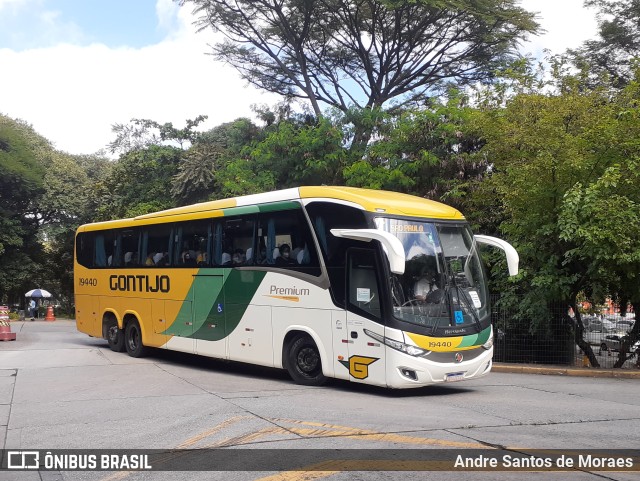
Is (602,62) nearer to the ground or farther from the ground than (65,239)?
farther from the ground

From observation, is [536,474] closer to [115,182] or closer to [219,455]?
[219,455]

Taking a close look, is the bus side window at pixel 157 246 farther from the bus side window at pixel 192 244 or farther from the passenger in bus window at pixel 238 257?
the passenger in bus window at pixel 238 257

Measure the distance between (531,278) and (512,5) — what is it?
15.9m

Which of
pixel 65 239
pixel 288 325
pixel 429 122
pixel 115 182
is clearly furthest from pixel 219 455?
pixel 65 239

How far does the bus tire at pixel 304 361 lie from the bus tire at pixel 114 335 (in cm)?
700

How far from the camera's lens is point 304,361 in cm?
1253

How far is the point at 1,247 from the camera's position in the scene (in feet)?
139

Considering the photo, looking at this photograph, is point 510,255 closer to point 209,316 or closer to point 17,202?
point 209,316

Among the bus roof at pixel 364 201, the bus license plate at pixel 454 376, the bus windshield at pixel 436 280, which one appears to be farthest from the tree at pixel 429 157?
the bus license plate at pixel 454 376

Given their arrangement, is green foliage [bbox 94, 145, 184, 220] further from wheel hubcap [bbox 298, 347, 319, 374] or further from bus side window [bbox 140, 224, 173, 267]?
wheel hubcap [bbox 298, 347, 319, 374]

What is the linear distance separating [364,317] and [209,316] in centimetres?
456

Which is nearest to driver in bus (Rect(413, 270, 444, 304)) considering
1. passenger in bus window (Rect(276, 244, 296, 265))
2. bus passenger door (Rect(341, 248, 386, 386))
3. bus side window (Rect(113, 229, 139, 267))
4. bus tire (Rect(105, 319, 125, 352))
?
bus passenger door (Rect(341, 248, 386, 386))

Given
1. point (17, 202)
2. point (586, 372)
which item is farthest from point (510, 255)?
point (17, 202)

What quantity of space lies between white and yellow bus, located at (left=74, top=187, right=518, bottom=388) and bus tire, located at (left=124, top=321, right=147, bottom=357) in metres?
1.33
